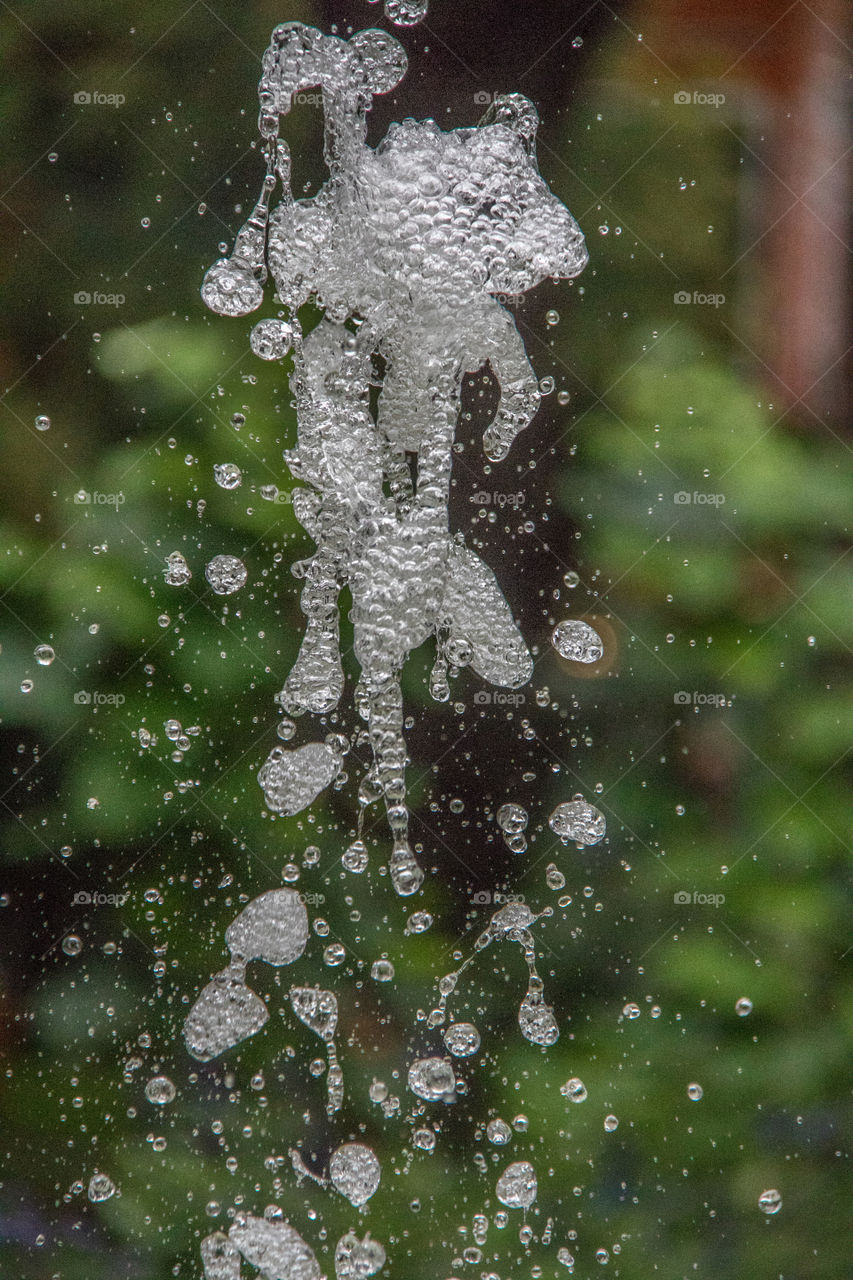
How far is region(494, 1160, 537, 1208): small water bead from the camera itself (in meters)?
0.63

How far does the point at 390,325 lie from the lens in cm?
58

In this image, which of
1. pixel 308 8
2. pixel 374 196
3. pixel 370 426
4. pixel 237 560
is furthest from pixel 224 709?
pixel 308 8

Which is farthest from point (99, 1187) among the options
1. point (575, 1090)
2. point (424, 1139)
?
point (575, 1090)

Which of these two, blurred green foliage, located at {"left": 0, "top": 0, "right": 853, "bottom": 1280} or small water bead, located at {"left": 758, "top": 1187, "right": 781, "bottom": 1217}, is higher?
blurred green foliage, located at {"left": 0, "top": 0, "right": 853, "bottom": 1280}

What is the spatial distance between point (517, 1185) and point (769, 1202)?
0.18 meters

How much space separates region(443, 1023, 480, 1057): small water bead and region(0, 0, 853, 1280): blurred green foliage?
0.05ft

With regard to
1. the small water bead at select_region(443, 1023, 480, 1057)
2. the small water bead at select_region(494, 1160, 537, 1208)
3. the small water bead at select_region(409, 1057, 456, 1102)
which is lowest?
the small water bead at select_region(494, 1160, 537, 1208)

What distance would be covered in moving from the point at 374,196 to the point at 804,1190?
0.73m

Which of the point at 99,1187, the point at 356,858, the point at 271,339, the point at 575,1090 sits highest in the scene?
the point at 271,339

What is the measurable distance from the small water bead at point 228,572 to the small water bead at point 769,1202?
56 cm

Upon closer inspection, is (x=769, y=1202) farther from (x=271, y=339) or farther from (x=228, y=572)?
(x=271, y=339)

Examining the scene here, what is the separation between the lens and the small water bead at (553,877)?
2.07 feet

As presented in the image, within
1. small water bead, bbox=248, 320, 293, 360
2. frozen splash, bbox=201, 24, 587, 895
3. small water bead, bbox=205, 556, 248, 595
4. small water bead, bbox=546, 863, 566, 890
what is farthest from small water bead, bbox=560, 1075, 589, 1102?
small water bead, bbox=248, 320, 293, 360

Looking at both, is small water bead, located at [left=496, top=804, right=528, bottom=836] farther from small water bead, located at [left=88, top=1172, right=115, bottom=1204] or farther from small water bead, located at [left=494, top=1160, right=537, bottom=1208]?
small water bead, located at [left=88, top=1172, right=115, bottom=1204]
